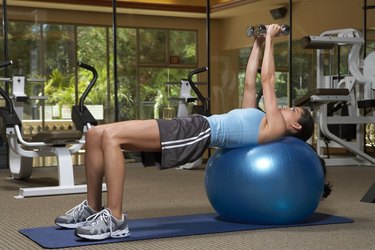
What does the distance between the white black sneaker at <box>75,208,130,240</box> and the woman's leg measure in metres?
0.03

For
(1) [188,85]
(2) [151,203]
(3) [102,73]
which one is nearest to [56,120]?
(3) [102,73]

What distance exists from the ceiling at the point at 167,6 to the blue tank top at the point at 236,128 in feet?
14.5

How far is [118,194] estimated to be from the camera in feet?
8.36

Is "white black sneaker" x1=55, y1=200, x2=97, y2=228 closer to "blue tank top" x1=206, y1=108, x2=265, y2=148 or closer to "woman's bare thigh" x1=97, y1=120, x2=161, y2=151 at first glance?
"woman's bare thigh" x1=97, y1=120, x2=161, y2=151

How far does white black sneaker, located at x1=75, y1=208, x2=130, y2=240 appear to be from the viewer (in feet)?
8.22

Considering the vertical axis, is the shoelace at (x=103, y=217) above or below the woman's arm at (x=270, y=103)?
below

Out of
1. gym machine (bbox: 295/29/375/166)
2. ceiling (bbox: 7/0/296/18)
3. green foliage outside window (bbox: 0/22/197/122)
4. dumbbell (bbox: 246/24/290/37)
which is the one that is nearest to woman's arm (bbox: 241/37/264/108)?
dumbbell (bbox: 246/24/290/37)

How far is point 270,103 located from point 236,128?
0.20 meters

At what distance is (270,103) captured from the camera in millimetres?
2762

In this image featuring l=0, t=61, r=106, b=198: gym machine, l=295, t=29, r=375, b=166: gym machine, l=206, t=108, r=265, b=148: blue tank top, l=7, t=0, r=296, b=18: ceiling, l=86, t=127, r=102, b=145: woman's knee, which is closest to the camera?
l=86, t=127, r=102, b=145: woman's knee

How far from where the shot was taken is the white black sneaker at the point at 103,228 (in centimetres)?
251

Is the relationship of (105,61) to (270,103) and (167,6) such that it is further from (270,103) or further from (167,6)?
(270,103)

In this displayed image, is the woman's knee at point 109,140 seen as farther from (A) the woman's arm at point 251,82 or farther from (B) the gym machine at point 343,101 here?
(B) the gym machine at point 343,101

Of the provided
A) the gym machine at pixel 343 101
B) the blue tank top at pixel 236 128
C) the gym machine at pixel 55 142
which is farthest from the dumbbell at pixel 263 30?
the gym machine at pixel 343 101
